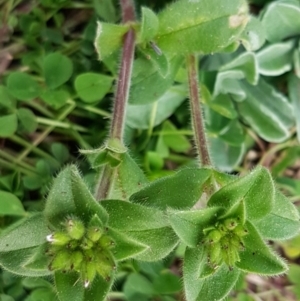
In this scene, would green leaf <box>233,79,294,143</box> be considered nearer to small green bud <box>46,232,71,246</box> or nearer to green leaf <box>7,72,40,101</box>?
green leaf <box>7,72,40,101</box>

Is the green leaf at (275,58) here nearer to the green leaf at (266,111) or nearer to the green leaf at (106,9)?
the green leaf at (266,111)

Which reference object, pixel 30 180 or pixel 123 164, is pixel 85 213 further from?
pixel 30 180

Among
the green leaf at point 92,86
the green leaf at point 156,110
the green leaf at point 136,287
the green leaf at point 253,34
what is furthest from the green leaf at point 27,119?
the green leaf at point 253,34

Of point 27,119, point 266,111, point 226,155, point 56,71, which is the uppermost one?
point 56,71

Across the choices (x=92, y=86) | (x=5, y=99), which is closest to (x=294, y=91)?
(x=92, y=86)

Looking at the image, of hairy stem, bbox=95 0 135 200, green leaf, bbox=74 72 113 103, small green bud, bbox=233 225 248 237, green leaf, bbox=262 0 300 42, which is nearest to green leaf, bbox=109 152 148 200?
hairy stem, bbox=95 0 135 200

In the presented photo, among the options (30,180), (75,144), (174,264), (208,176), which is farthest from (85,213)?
(174,264)

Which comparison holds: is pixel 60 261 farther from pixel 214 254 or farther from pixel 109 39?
pixel 109 39
